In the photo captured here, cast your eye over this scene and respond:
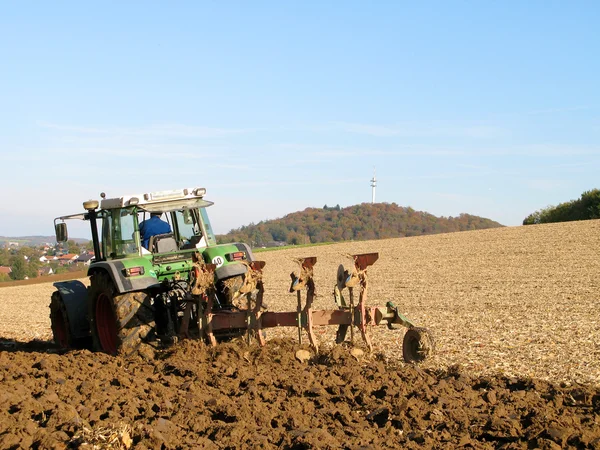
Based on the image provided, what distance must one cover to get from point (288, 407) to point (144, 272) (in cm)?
325

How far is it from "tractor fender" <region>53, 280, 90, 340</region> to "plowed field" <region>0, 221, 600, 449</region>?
578 mm

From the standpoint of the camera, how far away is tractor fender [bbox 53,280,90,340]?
30.9 ft

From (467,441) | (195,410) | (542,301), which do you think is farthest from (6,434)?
(542,301)

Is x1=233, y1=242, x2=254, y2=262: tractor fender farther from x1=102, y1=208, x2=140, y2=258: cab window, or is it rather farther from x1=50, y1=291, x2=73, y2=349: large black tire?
x1=50, y1=291, x2=73, y2=349: large black tire

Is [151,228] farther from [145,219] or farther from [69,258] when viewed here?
[69,258]

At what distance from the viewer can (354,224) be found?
50.3 meters

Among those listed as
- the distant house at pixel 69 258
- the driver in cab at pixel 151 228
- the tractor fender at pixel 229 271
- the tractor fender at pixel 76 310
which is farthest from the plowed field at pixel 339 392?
the distant house at pixel 69 258

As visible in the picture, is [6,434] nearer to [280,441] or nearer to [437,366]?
[280,441]

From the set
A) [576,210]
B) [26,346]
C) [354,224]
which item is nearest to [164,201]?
[26,346]

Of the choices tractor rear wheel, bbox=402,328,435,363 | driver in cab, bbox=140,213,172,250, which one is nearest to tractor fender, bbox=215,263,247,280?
driver in cab, bbox=140,213,172,250

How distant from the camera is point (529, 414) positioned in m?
5.11

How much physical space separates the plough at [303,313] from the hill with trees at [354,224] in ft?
108

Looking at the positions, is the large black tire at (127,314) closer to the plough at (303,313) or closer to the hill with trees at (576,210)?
the plough at (303,313)

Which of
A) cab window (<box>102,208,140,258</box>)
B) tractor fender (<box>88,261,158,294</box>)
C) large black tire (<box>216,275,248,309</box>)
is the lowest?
large black tire (<box>216,275,248,309</box>)
